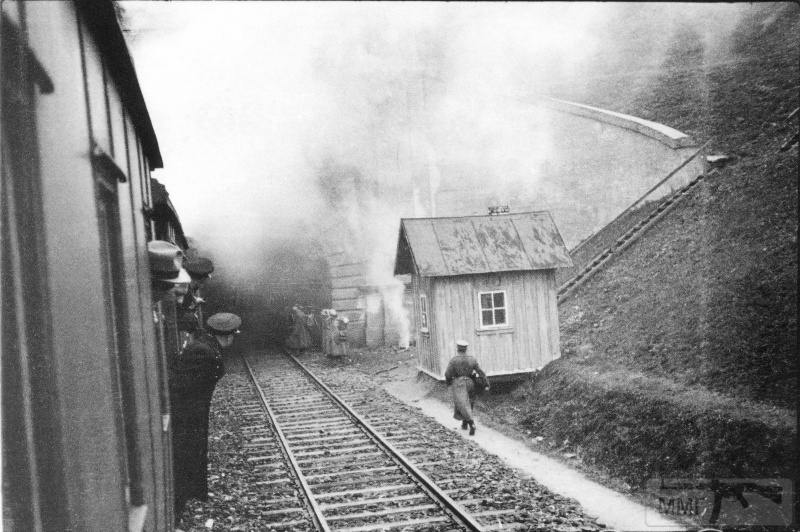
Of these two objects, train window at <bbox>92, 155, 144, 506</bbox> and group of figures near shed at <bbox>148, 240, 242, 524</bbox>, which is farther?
group of figures near shed at <bbox>148, 240, 242, 524</bbox>

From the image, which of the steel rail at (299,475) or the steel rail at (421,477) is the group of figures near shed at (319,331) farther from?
the steel rail at (421,477)

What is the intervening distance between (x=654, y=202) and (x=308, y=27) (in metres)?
12.5

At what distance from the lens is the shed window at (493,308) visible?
1248 cm

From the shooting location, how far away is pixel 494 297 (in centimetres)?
1256

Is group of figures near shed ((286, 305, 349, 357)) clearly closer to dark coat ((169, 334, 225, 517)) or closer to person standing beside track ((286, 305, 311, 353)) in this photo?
person standing beside track ((286, 305, 311, 353))

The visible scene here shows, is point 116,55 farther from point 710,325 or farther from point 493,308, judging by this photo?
point 493,308

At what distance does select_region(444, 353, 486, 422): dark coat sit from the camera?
10.2m

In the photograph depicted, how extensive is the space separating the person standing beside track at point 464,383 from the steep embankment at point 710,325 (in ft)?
4.06

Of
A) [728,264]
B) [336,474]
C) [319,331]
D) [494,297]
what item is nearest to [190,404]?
[336,474]

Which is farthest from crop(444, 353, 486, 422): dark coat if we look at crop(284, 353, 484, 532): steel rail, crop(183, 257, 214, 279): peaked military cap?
crop(183, 257, 214, 279): peaked military cap

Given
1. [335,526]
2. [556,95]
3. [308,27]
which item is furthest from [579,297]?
[556,95]

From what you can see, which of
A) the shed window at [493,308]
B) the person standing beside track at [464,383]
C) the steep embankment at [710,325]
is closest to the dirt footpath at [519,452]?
the person standing beside track at [464,383]

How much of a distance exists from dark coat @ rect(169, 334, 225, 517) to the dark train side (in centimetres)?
314

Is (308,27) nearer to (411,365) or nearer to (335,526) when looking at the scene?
(411,365)
